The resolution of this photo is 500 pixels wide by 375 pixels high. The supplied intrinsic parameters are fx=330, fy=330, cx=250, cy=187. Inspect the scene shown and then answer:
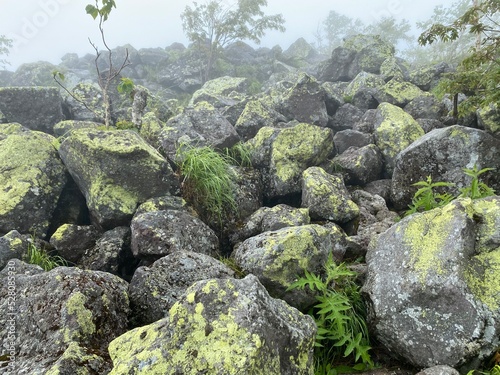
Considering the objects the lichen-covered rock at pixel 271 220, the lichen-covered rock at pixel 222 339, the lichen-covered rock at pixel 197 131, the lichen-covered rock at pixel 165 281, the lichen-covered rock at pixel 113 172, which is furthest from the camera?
the lichen-covered rock at pixel 197 131

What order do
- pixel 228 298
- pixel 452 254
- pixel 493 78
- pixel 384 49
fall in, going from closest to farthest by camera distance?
pixel 228 298
pixel 452 254
pixel 493 78
pixel 384 49

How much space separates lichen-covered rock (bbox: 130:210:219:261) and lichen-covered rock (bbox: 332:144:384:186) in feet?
17.7

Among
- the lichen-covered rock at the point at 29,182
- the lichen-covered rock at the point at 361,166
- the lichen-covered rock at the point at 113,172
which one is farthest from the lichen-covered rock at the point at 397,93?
the lichen-covered rock at the point at 29,182

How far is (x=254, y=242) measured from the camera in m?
6.77

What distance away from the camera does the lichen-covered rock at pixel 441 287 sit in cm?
465

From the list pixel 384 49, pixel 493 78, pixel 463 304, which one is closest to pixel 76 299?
pixel 463 304

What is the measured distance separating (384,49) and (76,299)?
29231 millimetres

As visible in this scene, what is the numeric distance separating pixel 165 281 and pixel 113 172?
411 cm

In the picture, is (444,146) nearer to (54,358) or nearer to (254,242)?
(254,242)

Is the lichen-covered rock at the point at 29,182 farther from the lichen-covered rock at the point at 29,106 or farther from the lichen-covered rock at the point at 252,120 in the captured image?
the lichen-covered rock at the point at 252,120

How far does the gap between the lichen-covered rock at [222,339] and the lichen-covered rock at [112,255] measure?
12.4 ft

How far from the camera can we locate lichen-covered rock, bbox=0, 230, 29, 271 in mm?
6988

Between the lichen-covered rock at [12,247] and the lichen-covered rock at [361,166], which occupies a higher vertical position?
the lichen-covered rock at [361,166]

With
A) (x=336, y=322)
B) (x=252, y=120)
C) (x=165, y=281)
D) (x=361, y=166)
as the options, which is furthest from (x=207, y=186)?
(x=336, y=322)
